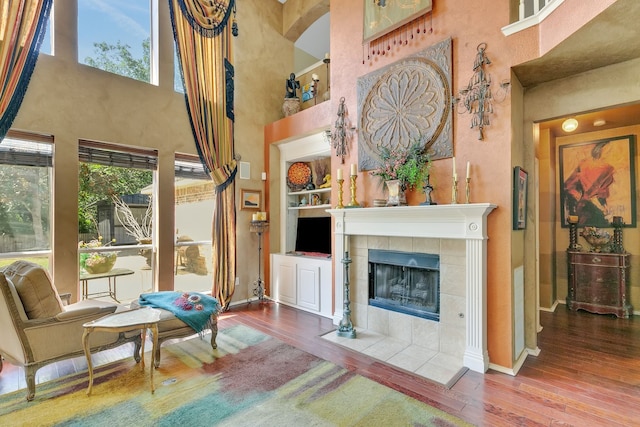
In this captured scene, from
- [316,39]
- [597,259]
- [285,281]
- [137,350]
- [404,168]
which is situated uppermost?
[316,39]

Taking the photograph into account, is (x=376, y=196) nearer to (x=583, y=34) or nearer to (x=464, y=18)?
(x=464, y=18)

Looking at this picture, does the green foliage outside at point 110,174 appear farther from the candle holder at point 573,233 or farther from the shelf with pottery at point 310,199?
the candle holder at point 573,233

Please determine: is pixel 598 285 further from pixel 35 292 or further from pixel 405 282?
pixel 35 292

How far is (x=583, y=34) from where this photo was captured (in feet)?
7.47

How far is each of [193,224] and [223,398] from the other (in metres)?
2.94

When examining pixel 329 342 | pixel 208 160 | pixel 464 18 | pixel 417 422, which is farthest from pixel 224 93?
pixel 417 422

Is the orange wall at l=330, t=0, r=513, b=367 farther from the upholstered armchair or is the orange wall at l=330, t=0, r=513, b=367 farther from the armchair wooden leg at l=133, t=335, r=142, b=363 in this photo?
the upholstered armchair

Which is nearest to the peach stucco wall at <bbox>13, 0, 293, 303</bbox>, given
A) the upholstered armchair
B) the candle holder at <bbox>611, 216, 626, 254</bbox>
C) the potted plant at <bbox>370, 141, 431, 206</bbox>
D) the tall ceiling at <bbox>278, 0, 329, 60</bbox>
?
the tall ceiling at <bbox>278, 0, 329, 60</bbox>

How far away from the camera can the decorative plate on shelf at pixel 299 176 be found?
520 centimetres

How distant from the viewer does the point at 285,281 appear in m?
4.98

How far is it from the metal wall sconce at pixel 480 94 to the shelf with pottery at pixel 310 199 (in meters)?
2.32

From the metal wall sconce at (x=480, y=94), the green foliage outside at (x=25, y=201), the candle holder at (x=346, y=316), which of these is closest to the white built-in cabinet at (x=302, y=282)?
the candle holder at (x=346, y=316)

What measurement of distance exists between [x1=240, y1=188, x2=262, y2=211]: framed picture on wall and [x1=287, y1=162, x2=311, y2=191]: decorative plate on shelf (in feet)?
1.96

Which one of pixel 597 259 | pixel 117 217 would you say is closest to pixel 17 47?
pixel 117 217
